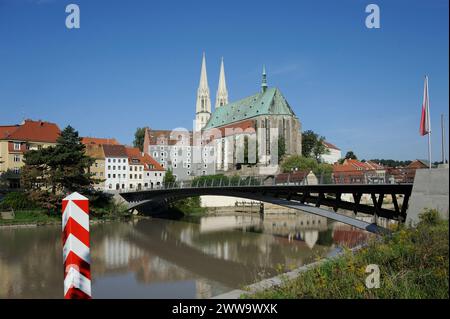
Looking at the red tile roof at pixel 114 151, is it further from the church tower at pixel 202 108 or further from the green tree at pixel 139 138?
the church tower at pixel 202 108

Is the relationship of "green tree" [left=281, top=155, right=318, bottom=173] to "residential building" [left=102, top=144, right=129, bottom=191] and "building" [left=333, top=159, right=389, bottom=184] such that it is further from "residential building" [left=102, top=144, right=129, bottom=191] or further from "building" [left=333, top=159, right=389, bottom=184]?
"building" [left=333, top=159, right=389, bottom=184]

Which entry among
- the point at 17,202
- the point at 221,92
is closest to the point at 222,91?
the point at 221,92

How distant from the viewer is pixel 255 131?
3524 inches

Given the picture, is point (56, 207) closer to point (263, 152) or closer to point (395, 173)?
point (395, 173)

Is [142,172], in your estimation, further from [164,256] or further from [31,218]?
[164,256]

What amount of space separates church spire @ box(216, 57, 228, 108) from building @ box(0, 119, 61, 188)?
198 ft

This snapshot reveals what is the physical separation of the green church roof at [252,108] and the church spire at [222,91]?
3.71 meters

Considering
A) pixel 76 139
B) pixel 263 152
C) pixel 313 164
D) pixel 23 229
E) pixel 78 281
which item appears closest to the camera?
pixel 78 281

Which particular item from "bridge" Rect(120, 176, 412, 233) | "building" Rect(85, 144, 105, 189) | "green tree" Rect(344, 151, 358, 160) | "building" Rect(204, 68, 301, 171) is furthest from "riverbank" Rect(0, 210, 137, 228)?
"green tree" Rect(344, 151, 358, 160)

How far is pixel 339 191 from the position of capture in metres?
20.1

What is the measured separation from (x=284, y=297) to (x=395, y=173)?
41.8ft

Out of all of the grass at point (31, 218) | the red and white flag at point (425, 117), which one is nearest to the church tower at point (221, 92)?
the grass at point (31, 218)

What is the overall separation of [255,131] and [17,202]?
182 feet
